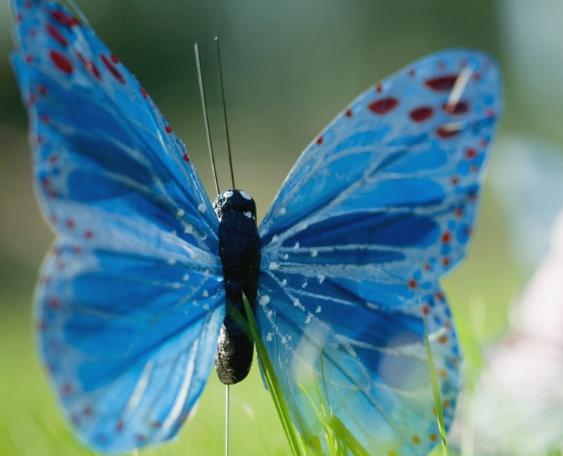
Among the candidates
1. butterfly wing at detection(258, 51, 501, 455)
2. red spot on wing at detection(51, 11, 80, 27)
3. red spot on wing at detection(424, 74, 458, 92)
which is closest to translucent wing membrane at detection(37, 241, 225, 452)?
butterfly wing at detection(258, 51, 501, 455)

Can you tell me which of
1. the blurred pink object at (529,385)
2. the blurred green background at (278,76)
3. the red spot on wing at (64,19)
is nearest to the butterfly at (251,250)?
the red spot on wing at (64,19)

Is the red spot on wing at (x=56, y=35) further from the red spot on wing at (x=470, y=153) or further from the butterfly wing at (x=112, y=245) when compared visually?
the red spot on wing at (x=470, y=153)

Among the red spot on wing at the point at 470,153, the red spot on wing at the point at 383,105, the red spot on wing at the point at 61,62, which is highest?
the red spot on wing at the point at 383,105

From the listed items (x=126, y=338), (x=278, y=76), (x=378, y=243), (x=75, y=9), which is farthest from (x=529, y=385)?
(x=278, y=76)

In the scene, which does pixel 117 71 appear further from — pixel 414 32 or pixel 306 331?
pixel 414 32

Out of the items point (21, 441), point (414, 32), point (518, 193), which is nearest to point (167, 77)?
point (414, 32)

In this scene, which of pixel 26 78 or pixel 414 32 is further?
pixel 414 32

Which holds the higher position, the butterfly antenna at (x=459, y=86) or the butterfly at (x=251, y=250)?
A: the butterfly antenna at (x=459, y=86)
